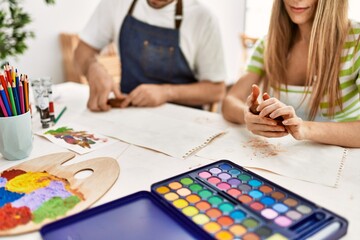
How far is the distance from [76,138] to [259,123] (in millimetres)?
469

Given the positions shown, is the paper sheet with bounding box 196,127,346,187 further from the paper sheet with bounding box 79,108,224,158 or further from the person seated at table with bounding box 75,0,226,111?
the person seated at table with bounding box 75,0,226,111

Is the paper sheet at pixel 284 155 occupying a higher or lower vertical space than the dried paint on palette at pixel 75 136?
lower

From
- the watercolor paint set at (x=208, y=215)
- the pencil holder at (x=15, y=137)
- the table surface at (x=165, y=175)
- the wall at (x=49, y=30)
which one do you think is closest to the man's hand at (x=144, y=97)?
the table surface at (x=165, y=175)

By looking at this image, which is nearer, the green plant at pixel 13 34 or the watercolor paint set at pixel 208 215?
the watercolor paint set at pixel 208 215

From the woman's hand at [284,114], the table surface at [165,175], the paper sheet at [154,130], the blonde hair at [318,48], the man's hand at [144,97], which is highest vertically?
the blonde hair at [318,48]

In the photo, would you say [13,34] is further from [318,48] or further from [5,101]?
[318,48]

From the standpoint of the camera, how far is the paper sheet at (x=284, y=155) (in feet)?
2.39

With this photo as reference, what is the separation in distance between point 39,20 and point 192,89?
1623mm

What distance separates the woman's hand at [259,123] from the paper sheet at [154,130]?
96mm

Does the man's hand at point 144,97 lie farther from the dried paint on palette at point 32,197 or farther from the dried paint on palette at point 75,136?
the dried paint on palette at point 32,197

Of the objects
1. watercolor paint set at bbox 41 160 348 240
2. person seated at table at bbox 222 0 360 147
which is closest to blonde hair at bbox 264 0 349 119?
person seated at table at bbox 222 0 360 147

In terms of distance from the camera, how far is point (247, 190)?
0.63m

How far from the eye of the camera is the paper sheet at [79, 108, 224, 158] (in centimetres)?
86

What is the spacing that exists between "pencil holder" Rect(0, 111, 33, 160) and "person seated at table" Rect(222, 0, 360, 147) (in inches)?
20.7
